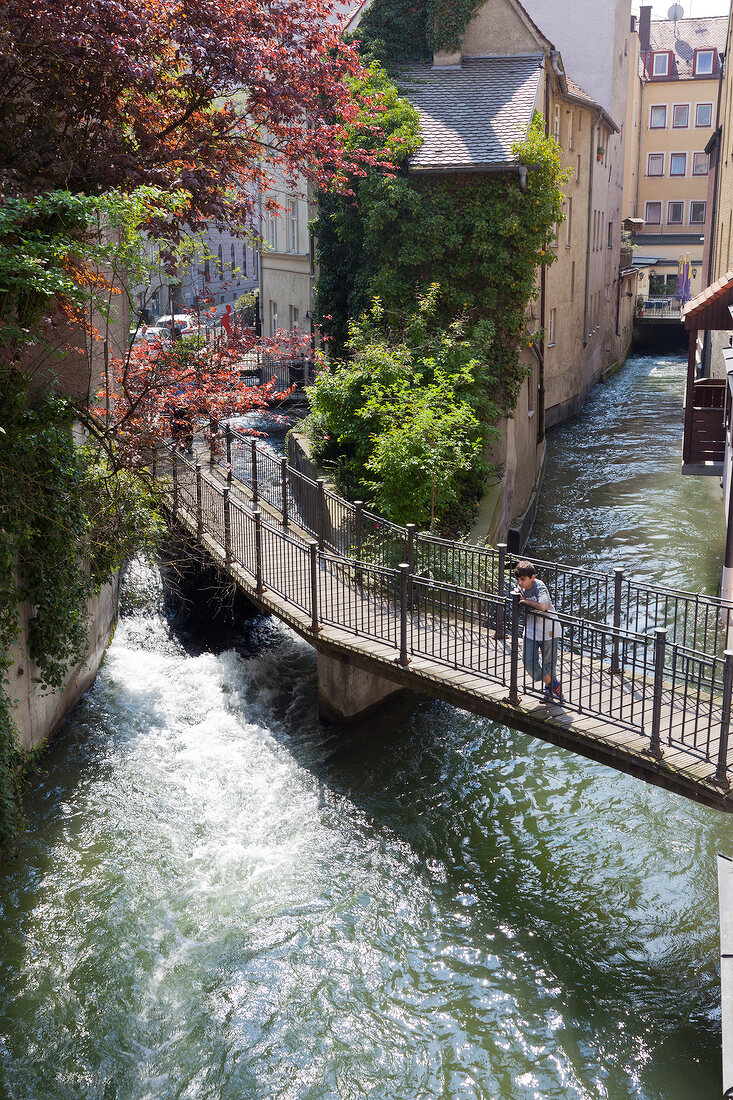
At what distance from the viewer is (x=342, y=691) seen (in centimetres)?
1233

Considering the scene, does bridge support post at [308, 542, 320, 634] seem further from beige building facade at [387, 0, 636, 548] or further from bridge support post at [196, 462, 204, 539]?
beige building facade at [387, 0, 636, 548]

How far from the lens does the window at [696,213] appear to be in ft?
194

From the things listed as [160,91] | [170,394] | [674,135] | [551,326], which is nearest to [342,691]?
[170,394]

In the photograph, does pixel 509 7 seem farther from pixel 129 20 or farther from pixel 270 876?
pixel 270 876

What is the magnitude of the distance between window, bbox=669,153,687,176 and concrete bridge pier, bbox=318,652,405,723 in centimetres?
5556

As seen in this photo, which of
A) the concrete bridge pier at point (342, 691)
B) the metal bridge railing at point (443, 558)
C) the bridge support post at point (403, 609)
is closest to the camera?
the bridge support post at point (403, 609)

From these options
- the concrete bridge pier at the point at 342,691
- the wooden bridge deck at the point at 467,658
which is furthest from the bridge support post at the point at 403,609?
the concrete bridge pier at the point at 342,691

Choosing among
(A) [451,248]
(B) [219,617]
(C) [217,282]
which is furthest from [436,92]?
(C) [217,282]

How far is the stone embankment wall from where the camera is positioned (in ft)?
34.2

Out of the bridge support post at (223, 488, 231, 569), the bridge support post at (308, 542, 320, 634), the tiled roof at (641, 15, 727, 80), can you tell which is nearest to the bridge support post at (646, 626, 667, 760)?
the bridge support post at (308, 542, 320, 634)

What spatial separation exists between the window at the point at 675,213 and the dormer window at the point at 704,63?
740 cm

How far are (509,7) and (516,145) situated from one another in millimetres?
5758

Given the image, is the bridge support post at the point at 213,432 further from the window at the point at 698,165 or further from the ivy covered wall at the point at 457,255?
the window at the point at 698,165

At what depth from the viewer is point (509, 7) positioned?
2106 centimetres
